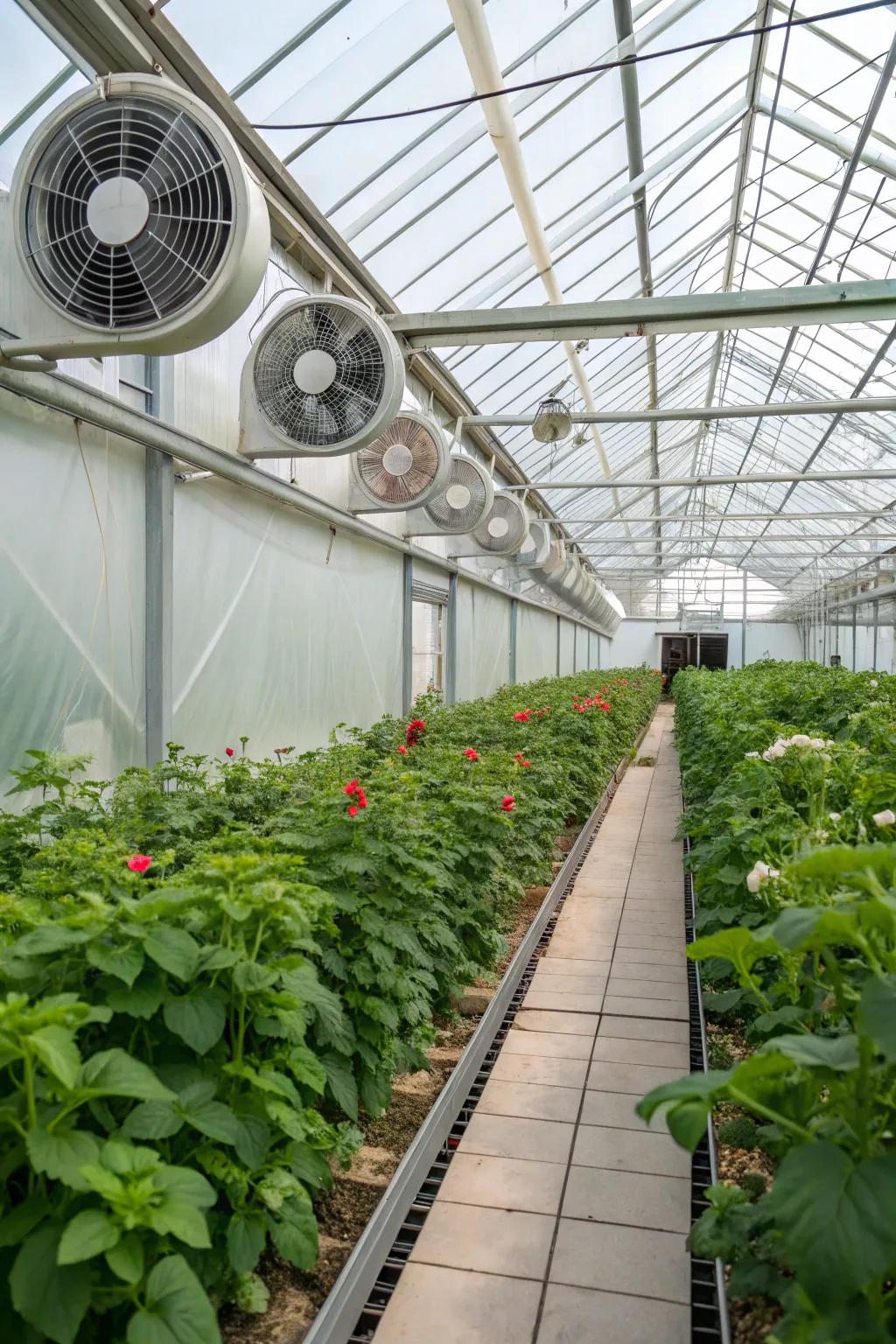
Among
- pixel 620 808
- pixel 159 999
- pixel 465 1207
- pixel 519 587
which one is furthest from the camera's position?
pixel 519 587

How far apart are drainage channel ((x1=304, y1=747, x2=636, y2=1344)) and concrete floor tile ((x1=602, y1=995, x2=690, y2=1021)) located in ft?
1.25

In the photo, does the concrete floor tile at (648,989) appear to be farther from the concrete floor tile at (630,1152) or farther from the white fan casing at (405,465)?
the white fan casing at (405,465)

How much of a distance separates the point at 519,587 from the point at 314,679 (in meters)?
9.33

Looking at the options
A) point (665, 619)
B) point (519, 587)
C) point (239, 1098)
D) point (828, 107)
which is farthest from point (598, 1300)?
point (665, 619)

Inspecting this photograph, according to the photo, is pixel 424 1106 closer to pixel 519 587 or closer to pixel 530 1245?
pixel 530 1245

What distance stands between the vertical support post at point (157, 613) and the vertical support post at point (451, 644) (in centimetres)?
637

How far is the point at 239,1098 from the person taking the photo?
1.66 m

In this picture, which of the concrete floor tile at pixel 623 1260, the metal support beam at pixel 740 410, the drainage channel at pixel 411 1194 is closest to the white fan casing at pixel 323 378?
the drainage channel at pixel 411 1194

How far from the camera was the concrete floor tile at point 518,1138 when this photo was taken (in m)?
2.71

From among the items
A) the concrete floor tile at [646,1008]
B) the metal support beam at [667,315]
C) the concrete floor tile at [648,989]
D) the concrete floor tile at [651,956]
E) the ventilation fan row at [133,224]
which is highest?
the metal support beam at [667,315]

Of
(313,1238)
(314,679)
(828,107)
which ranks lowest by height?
(313,1238)

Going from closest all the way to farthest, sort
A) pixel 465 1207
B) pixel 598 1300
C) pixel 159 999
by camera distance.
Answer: pixel 159 999
pixel 598 1300
pixel 465 1207

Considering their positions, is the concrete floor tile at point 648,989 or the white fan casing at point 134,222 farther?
the concrete floor tile at point 648,989

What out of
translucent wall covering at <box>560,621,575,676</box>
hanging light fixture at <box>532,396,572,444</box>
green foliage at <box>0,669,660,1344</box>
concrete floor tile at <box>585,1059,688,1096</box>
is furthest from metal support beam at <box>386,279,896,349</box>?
translucent wall covering at <box>560,621,575,676</box>
